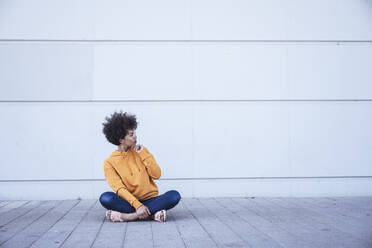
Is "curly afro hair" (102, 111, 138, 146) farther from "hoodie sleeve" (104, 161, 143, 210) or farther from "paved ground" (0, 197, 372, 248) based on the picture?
"paved ground" (0, 197, 372, 248)

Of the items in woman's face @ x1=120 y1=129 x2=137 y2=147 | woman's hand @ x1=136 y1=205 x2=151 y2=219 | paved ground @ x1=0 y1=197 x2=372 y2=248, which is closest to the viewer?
paved ground @ x1=0 y1=197 x2=372 y2=248

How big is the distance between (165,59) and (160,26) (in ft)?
1.82

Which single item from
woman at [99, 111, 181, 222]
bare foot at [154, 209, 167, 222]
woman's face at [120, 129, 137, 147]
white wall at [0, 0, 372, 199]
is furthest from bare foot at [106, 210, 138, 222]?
white wall at [0, 0, 372, 199]

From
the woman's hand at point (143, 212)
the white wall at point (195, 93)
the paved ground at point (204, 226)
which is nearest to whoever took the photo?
the paved ground at point (204, 226)

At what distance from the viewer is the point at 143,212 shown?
4.35m

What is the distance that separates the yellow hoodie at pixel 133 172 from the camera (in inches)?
178

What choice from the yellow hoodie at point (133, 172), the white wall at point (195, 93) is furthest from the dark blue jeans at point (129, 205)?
the white wall at point (195, 93)

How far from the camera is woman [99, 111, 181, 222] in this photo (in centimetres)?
451

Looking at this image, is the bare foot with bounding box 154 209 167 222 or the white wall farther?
the white wall

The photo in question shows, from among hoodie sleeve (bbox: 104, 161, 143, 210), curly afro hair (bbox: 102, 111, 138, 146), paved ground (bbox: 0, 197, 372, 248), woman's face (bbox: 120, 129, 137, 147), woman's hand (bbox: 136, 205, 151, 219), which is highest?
curly afro hair (bbox: 102, 111, 138, 146)

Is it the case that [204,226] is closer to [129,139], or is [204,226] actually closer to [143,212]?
[143,212]

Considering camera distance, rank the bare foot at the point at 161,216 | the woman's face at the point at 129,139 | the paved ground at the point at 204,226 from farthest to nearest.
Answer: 1. the woman's face at the point at 129,139
2. the bare foot at the point at 161,216
3. the paved ground at the point at 204,226

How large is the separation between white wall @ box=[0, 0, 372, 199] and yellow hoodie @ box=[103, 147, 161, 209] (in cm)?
192

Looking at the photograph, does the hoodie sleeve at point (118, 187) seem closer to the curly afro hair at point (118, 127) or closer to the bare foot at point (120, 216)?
the bare foot at point (120, 216)
